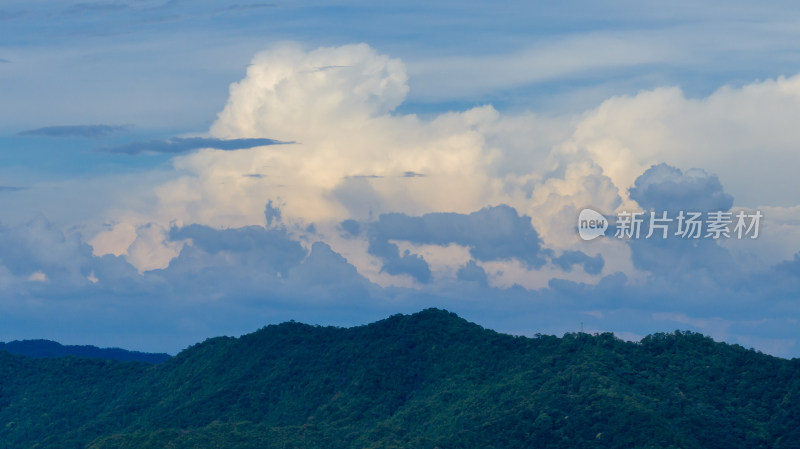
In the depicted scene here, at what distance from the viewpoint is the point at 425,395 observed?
319ft

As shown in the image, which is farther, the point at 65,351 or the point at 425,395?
the point at 65,351

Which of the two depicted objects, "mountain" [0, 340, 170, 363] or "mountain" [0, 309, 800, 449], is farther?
"mountain" [0, 340, 170, 363]

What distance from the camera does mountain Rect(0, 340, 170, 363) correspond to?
598ft

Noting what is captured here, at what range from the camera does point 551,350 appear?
3792 inches

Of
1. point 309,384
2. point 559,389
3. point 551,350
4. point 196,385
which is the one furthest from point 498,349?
point 196,385

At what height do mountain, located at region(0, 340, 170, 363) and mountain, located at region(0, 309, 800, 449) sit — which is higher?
mountain, located at region(0, 340, 170, 363)

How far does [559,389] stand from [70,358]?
83.2 metres

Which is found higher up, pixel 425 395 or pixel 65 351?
pixel 65 351

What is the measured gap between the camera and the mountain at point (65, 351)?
18238 cm

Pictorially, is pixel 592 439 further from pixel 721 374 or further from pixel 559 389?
pixel 721 374

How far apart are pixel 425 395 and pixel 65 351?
115774 millimetres

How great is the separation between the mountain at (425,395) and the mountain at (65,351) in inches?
2119

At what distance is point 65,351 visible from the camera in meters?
188

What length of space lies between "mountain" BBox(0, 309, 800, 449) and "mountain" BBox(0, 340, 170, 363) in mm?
53823
